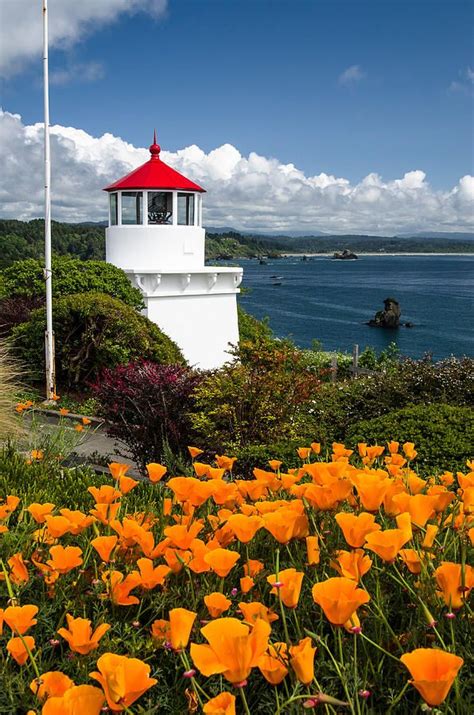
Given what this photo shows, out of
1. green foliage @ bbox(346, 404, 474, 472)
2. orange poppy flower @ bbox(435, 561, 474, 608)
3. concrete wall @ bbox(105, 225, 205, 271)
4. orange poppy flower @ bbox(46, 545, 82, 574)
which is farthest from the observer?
concrete wall @ bbox(105, 225, 205, 271)

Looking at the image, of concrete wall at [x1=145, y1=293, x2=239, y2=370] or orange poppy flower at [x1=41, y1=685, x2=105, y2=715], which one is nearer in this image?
orange poppy flower at [x1=41, y1=685, x2=105, y2=715]

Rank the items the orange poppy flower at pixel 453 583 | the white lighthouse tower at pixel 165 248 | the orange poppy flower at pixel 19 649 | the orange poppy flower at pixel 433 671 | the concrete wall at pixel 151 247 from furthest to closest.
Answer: the concrete wall at pixel 151 247 → the white lighthouse tower at pixel 165 248 → the orange poppy flower at pixel 453 583 → the orange poppy flower at pixel 19 649 → the orange poppy flower at pixel 433 671

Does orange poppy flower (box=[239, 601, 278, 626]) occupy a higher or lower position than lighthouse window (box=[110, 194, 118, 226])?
lower

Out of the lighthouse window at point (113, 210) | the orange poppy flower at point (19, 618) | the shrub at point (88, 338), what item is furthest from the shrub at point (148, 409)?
the lighthouse window at point (113, 210)

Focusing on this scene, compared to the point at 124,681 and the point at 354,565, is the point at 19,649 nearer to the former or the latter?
the point at 124,681

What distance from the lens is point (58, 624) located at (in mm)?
1906

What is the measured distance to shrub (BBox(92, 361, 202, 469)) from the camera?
8.60 metres

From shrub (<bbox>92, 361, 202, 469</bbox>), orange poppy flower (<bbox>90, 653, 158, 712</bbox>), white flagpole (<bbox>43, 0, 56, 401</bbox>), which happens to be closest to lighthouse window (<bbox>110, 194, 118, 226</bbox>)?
white flagpole (<bbox>43, 0, 56, 401</bbox>)

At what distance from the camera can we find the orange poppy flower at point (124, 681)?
1.21 m

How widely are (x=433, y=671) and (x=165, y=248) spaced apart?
18326 mm

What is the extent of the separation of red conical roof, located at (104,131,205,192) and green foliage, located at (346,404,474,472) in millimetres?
12762

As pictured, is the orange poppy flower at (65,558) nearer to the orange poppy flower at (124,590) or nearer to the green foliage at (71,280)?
the orange poppy flower at (124,590)

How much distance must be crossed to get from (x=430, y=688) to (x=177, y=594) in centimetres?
99

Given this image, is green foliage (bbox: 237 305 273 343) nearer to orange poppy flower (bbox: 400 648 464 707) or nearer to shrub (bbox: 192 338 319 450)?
shrub (bbox: 192 338 319 450)
